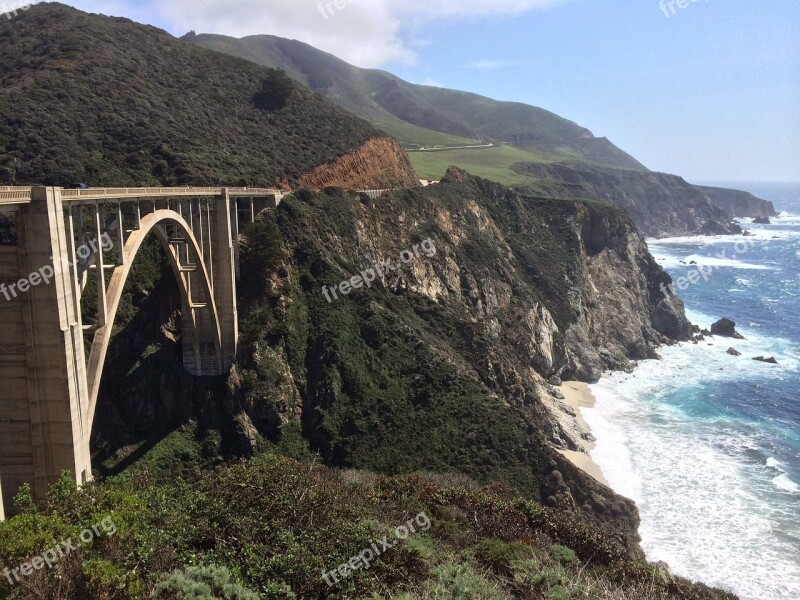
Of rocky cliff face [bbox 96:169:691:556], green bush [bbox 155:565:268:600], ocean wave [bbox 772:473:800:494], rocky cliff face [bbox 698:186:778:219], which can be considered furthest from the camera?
rocky cliff face [bbox 698:186:778:219]

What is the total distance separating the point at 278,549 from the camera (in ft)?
42.8

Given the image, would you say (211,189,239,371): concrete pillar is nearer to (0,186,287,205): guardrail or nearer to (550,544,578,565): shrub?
(0,186,287,205): guardrail

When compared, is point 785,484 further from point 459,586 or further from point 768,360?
point 459,586

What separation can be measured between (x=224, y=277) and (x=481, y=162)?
10103cm

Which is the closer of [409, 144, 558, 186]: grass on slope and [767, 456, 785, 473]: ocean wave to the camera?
[767, 456, 785, 473]: ocean wave

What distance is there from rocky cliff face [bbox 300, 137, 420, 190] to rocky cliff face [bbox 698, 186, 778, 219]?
462 ft

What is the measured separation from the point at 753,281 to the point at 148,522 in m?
101

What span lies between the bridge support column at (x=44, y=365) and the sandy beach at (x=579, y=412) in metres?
29.1

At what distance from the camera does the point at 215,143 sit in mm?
49656

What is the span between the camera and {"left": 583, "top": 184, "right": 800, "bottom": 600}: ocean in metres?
28.0

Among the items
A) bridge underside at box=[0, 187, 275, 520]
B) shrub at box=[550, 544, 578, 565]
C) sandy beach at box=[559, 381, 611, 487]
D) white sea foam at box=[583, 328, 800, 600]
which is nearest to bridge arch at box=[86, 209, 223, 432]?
bridge underside at box=[0, 187, 275, 520]

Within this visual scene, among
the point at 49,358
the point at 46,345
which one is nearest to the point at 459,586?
the point at 49,358

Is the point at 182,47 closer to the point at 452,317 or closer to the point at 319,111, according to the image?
the point at 319,111

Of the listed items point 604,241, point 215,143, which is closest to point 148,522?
→ point 215,143
